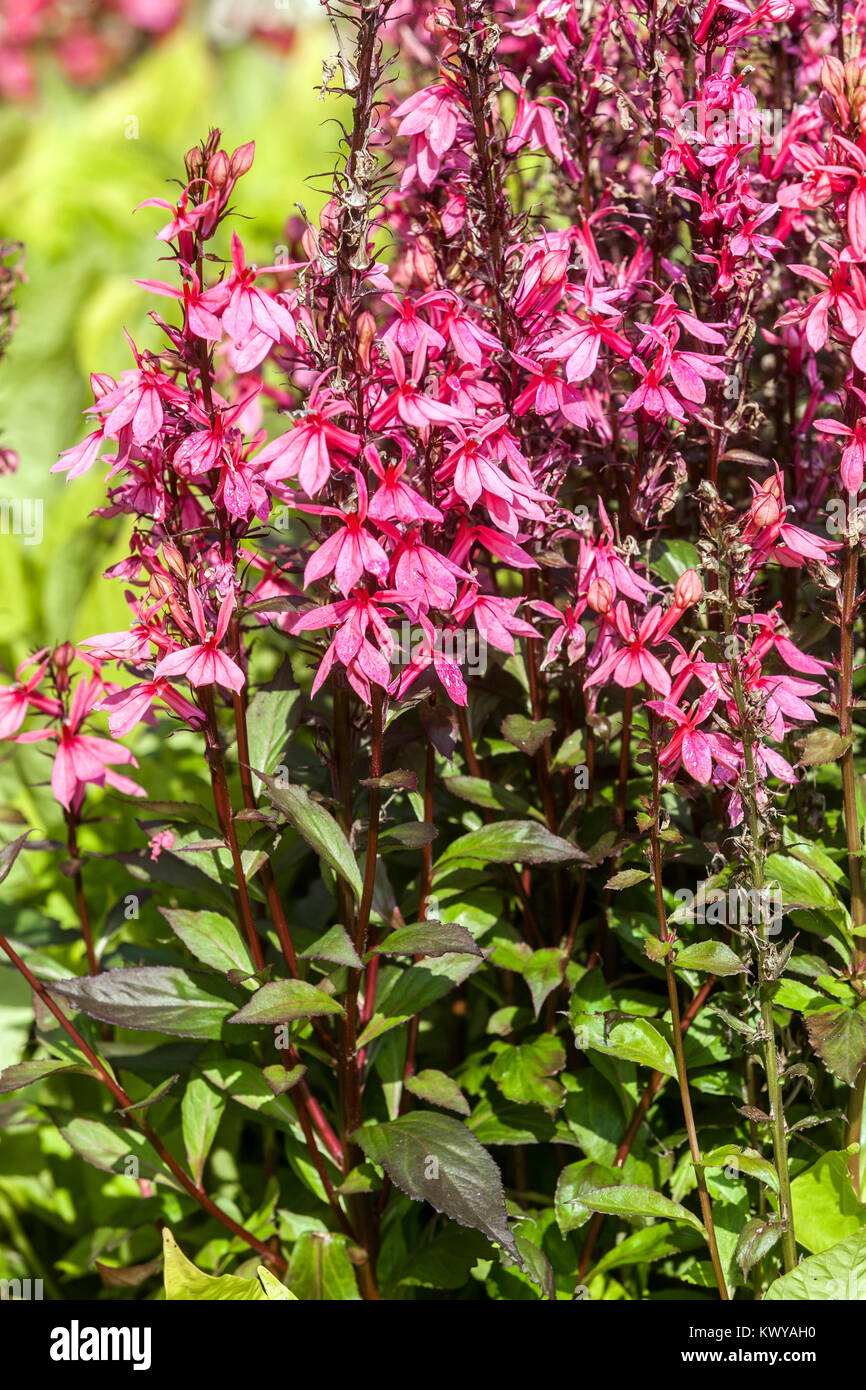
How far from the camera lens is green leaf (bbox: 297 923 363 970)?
1104 millimetres

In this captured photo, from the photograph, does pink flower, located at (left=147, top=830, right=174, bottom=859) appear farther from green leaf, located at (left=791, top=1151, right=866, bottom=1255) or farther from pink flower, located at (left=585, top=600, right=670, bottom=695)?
green leaf, located at (left=791, top=1151, right=866, bottom=1255)

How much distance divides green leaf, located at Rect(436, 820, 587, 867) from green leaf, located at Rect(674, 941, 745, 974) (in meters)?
0.14

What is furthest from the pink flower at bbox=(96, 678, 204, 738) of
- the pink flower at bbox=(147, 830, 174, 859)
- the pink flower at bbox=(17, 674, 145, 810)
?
the pink flower at bbox=(17, 674, 145, 810)

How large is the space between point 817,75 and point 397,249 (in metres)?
0.61

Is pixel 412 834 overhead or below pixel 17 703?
below

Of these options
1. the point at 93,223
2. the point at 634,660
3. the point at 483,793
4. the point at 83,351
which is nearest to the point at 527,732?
the point at 483,793

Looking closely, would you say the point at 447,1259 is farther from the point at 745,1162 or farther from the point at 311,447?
the point at 311,447

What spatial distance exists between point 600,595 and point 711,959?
1.10 ft

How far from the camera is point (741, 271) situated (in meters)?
1.20

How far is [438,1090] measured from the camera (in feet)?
4.12

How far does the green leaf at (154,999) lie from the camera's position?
4.08 feet

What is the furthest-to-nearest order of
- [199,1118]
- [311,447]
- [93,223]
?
[93,223] → [199,1118] → [311,447]

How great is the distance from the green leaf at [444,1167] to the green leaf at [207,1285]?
0.54 feet
